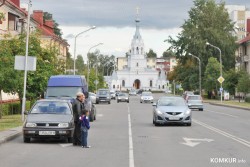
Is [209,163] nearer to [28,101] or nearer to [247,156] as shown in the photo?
[247,156]

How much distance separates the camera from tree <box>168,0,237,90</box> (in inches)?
3770

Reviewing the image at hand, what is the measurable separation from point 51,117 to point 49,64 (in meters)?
22.3

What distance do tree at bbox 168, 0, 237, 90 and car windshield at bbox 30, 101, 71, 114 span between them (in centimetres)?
7573

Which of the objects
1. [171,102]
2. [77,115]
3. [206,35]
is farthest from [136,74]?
[77,115]

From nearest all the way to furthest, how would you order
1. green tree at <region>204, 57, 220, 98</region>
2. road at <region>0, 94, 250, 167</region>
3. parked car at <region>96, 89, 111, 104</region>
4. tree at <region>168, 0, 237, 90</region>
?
road at <region>0, 94, 250, 167</region> < parked car at <region>96, 89, 111, 104</region> < green tree at <region>204, 57, 220, 98</region> < tree at <region>168, 0, 237, 90</region>

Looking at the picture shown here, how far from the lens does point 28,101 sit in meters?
43.8

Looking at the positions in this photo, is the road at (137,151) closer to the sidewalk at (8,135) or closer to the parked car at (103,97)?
the sidewalk at (8,135)

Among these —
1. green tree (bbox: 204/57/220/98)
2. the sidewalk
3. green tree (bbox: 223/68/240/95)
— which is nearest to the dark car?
the sidewalk

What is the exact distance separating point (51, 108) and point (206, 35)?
78140 millimetres

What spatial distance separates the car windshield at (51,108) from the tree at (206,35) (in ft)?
248

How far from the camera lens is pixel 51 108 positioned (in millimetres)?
20328

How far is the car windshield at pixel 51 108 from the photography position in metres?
20.1

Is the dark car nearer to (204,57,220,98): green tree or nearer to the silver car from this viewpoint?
the silver car

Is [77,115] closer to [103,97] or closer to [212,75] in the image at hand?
[103,97]
